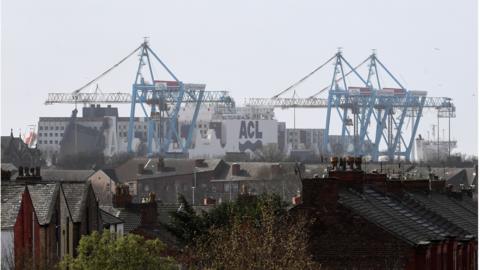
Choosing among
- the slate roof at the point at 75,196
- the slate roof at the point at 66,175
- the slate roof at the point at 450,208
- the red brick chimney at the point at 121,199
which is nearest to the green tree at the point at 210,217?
the slate roof at the point at 75,196

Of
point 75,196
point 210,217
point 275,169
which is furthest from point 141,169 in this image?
point 210,217

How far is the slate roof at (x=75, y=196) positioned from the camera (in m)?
30.0

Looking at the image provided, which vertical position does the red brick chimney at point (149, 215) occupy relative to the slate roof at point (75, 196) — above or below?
below

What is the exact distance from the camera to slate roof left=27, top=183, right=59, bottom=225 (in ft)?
88.8

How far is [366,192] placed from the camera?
98.1 feet

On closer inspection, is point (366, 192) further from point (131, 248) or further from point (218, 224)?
point (131, 248)

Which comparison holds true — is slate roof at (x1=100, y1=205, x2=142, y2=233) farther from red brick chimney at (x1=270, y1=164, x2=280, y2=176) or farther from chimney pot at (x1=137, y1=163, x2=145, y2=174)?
chimney pot at (x1=137, y1=163, x2=145, y2=174)

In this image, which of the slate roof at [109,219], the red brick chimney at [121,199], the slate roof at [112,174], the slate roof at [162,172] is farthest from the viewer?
the slate roof at [162,172]

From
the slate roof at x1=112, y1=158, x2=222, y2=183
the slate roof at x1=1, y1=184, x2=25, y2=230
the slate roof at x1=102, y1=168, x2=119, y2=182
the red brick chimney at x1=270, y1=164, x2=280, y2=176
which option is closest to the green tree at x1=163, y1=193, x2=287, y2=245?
the slate roof at x1=1, y1=184, x2=25, y2=230

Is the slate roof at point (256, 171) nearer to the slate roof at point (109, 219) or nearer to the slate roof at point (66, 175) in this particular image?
the slate roof at point (66, 175)

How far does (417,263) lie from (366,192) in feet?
16.3

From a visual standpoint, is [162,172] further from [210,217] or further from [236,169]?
[210,217]

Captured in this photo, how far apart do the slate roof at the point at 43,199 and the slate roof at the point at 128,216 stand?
11.3 meters

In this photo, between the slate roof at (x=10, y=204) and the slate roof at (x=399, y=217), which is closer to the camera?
the slate roof at (x=10, y=204)
